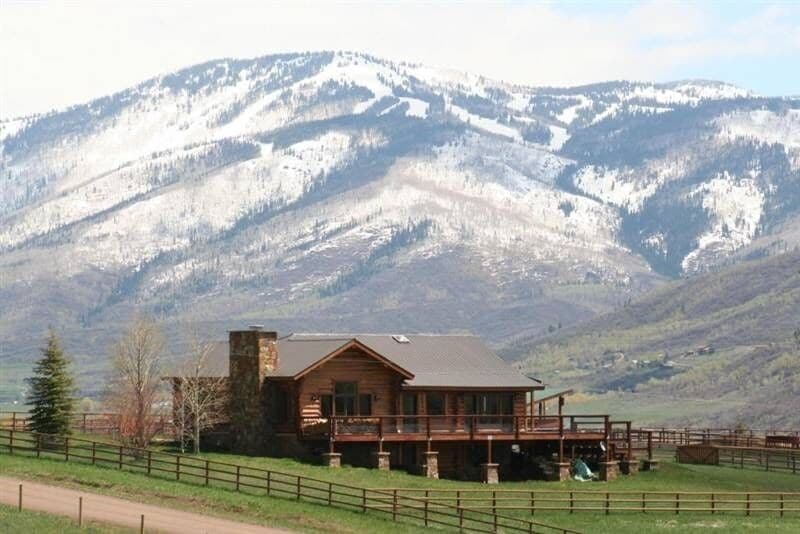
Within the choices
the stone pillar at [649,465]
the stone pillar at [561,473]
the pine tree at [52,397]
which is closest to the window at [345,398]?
the stone pillar at [561,473]

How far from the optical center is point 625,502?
3103 inches

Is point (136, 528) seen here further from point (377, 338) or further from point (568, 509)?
point (377, 338)

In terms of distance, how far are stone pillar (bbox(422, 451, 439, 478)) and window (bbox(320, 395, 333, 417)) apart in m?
5.48

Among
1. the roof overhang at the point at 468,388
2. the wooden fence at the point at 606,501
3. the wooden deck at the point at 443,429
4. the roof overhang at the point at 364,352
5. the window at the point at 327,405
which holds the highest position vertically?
the roof overhang at the point at 364,352

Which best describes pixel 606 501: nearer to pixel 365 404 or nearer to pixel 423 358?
pixel 365 404

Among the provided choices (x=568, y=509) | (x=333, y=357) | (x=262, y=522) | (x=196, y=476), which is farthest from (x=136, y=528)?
(x=333, y=357)

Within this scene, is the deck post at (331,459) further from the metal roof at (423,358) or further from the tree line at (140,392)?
the tree line at (140,392)

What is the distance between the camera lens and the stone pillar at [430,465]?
8631 cm

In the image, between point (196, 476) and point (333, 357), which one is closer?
point (196, 476)

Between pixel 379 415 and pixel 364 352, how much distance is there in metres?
3.72

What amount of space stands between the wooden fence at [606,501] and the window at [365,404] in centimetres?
1268

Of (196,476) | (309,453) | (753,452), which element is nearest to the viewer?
(196,476)

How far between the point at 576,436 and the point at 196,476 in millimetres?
22797

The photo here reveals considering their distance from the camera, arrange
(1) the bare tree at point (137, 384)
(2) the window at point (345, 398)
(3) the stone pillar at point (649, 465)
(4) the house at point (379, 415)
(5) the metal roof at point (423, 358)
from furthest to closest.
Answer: (3) the stone pillar at point (649, 465)
(1) the bare tree at point (137, 384)
(5) the metal roof at point (423, 358)
(2) the window at point (345, 398)
(4) the house at point (379, 415)
